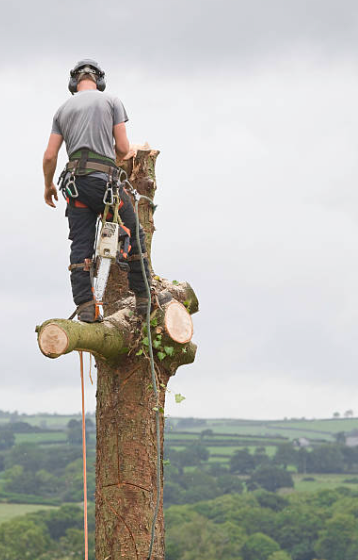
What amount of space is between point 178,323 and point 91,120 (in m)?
2.17

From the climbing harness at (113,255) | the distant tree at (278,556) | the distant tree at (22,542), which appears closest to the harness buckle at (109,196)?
the climbing harness at (113,255)

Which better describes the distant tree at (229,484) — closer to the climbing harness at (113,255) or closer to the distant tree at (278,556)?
the distant tree at (278,556)

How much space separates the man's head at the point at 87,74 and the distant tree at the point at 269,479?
630 ft

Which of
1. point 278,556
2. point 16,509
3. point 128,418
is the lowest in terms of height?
point 278,556

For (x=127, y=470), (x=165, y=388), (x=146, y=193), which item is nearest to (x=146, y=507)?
(x=127, y=470)

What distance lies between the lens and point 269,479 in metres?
198

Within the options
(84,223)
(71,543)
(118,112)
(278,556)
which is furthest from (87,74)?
(278,556)

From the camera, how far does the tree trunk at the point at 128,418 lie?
8797mm

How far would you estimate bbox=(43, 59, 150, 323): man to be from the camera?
8.68 m

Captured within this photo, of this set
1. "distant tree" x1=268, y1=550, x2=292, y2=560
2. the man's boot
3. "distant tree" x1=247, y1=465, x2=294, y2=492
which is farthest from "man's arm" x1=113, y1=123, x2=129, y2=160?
"distant tree" x1=247, y1=465, x2=294, y2=492

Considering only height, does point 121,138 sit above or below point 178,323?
above

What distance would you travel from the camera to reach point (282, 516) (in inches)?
5955

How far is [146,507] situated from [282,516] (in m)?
148

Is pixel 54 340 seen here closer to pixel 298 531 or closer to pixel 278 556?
pixel 278 556
